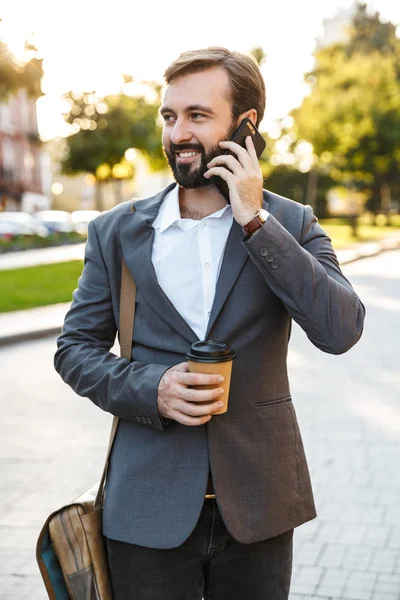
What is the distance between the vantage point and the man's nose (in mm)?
2025

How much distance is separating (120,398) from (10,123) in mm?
57263

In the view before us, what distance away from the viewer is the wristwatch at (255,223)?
1.94 meters

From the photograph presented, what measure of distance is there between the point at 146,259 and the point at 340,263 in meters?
20.5

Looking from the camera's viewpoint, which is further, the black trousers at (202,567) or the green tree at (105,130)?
the green tree at (105,130)

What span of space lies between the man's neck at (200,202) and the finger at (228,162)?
14 cm

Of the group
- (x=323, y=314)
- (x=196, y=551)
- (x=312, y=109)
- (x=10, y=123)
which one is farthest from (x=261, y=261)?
(x=10, y=123)

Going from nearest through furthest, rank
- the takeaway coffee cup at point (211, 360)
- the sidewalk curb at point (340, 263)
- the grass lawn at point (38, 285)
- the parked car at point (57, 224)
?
the takeaway coffee cup at point (211, 360) < the sidewalk curb at point (340, 263) < the grass lawn at point (38, 285) < the parked car at point (57, 224)

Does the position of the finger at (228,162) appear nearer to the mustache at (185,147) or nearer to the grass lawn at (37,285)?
the mustache at (185,147)

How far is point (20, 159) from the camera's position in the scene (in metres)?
58.4

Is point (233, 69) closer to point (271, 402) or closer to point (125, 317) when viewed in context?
point (125, 317)

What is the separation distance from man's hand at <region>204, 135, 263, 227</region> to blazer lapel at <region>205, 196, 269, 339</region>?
12 cm

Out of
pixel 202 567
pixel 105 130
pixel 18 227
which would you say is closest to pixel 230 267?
pixel 202 567

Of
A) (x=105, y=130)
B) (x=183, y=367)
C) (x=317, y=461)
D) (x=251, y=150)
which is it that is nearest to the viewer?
(x=183, y=367)

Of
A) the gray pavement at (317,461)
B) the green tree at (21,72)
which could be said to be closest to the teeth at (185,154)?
the gray pavement at (317,461)
